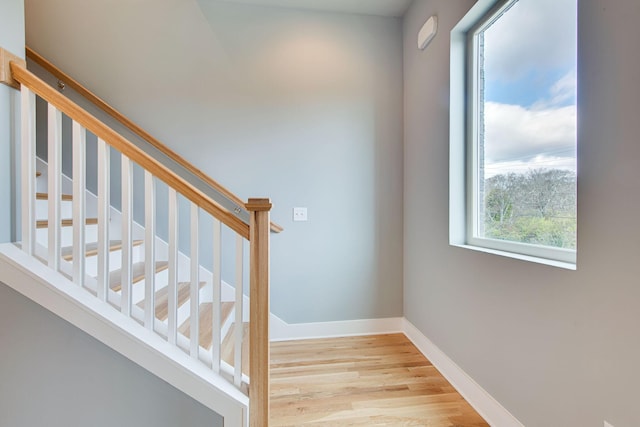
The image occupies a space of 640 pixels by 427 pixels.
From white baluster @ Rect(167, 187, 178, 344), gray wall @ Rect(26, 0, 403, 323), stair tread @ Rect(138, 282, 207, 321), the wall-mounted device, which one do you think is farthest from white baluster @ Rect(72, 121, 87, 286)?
the wall-mounted device

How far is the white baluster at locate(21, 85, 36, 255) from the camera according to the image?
123 centimetres

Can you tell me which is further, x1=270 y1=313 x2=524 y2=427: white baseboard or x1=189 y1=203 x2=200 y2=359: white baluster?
x1=270 y1=313 x2=524 y2=427: white baseboard

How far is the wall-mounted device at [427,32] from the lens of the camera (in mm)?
1979

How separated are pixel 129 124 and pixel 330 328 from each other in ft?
7.54

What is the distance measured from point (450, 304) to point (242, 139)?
6.58 ft

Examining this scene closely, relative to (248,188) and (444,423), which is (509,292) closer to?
(444,423)

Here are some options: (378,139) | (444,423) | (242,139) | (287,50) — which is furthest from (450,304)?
(287,50)

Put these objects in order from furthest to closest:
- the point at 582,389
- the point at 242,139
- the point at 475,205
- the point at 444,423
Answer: the point at 242,139, the point at 475,205, the point at 444,423, the point at 582,389

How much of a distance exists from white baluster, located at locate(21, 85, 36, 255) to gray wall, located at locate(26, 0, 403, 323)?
3.52 ft

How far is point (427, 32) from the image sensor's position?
6.72 ft

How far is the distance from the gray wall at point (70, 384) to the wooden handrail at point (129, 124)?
1.15 meters

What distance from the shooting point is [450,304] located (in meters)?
1.86

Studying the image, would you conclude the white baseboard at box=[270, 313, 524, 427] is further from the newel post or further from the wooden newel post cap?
the wooden newel post cap

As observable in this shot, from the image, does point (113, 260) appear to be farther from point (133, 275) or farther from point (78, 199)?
point (78, 199)
